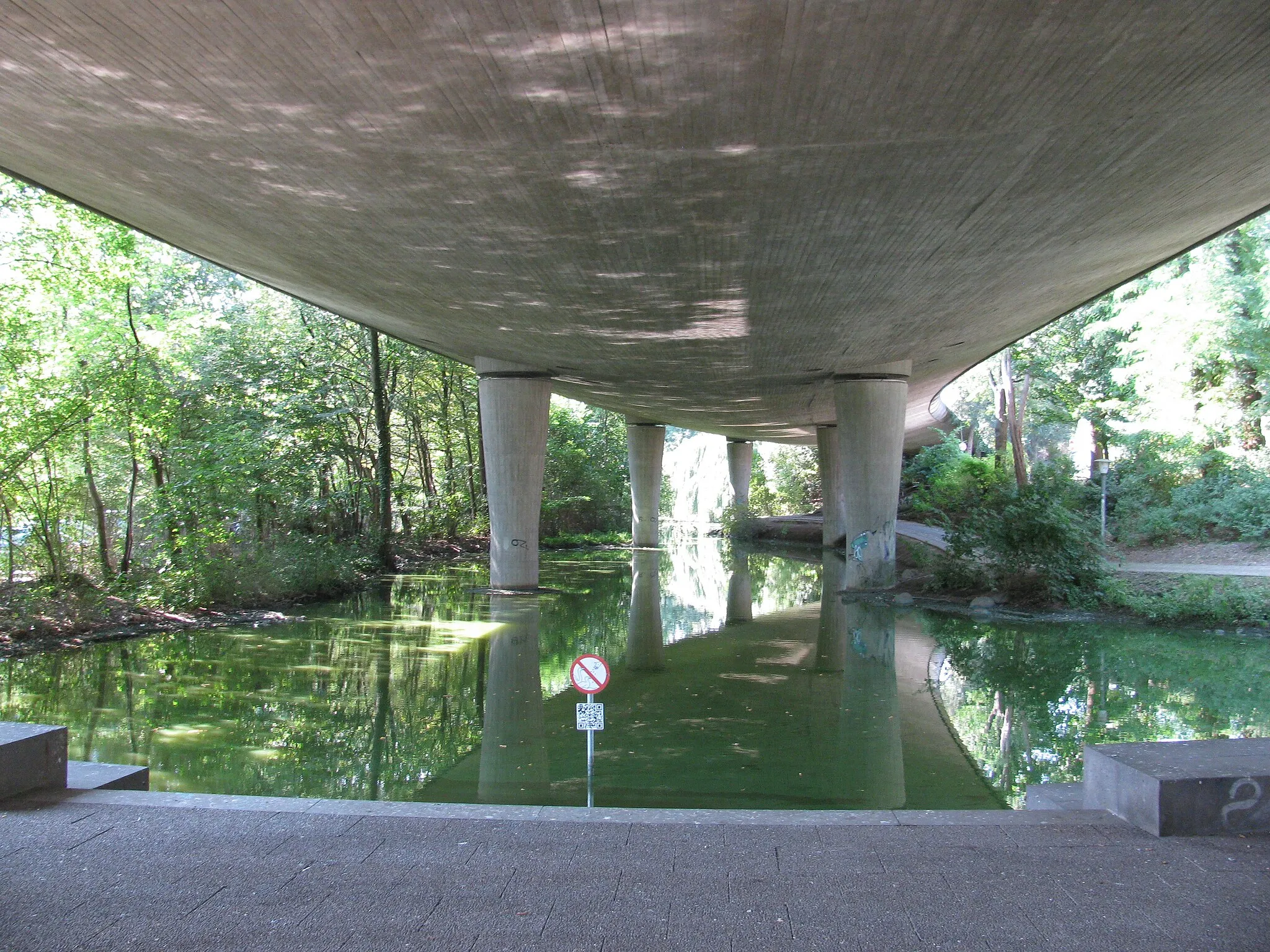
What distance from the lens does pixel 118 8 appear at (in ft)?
19.6

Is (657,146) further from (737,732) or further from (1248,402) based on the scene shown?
(1248,402)

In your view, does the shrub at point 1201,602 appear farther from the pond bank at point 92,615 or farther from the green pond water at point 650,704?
the pond bank at point 92,615

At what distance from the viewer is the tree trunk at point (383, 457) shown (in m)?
23.1

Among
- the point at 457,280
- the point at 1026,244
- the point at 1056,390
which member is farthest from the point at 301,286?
the point at 1056,390

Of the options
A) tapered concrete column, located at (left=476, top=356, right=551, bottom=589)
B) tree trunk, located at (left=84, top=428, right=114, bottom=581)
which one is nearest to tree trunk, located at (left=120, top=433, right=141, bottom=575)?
tree trunk, located at (left=84, top=428, right=114, bottom=581)

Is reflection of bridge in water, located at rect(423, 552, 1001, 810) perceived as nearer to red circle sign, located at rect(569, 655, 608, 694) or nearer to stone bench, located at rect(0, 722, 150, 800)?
red circle sign, located at rect(569, 655, 608, 694)

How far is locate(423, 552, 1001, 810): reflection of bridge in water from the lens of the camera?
6.91m

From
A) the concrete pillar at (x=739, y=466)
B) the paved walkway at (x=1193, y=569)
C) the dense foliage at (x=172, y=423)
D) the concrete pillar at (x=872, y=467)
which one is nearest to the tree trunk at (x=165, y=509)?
the dense foliage at (x=172, y=423)

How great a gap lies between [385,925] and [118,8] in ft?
19.1

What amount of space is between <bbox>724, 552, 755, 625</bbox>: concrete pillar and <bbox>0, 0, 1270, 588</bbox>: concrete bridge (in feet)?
17.3

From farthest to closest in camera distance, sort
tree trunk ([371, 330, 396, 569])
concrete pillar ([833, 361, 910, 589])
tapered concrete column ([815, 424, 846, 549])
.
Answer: tapered concrete column ([815, 424, 846, 549]) → tree trunk ([371, 330, 396, 569]) → concrete pillar ([833, 361, 910, 589])

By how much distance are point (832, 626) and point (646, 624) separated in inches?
126

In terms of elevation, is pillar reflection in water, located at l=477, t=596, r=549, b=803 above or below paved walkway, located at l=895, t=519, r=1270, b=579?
below

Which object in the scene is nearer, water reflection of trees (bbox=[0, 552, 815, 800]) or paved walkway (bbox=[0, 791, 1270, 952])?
paved walkway (bbox=[0, 791, 1270, 952])
